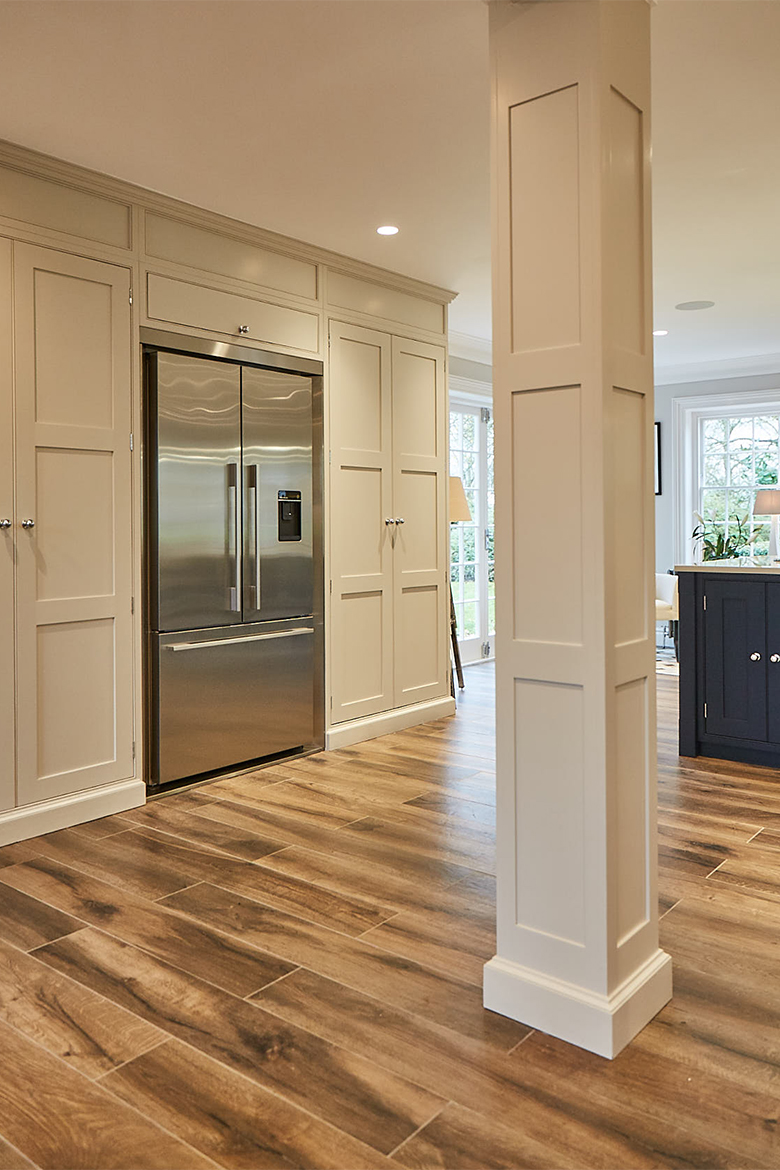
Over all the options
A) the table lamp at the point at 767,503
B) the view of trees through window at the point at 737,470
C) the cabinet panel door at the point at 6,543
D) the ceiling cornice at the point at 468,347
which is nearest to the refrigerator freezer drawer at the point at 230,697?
the cabinet panel door at the point at 6,543

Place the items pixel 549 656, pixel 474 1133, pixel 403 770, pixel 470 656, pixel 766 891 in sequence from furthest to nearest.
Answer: pixel 470 656 → pixel 403 770 → pixel 766 891 → pixel 549 656 → pixel 474 1133

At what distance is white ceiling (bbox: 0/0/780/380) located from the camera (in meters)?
2.47

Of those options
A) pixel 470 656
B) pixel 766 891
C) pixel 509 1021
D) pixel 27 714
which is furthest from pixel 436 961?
pixel 470 656

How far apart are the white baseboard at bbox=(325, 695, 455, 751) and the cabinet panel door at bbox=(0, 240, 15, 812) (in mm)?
1716

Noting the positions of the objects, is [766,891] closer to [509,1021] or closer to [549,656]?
[509,1021]

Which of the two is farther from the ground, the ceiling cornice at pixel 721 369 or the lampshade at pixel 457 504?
the ceiling cornice at pixel 721 369

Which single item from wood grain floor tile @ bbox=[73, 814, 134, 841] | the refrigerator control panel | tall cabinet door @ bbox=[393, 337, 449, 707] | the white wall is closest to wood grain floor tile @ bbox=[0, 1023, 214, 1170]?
wood grain floor tile @ bbox=[73, 814, 134, 841]

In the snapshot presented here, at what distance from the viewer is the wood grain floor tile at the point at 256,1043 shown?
1.75m

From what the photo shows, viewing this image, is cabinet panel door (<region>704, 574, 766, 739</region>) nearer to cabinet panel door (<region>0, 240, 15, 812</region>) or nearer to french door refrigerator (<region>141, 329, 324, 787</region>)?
french door refrigerator (<region>141, 329, 324, 787</region>)

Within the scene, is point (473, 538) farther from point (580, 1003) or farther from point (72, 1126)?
point (72, 1126)

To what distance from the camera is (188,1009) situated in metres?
2.14

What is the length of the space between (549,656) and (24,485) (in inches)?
87.0

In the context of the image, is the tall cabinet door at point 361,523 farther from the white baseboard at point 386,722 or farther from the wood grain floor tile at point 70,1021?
the wood grain floor tile at point 70,1021

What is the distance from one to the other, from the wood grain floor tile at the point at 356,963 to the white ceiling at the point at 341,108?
99.6 inches
